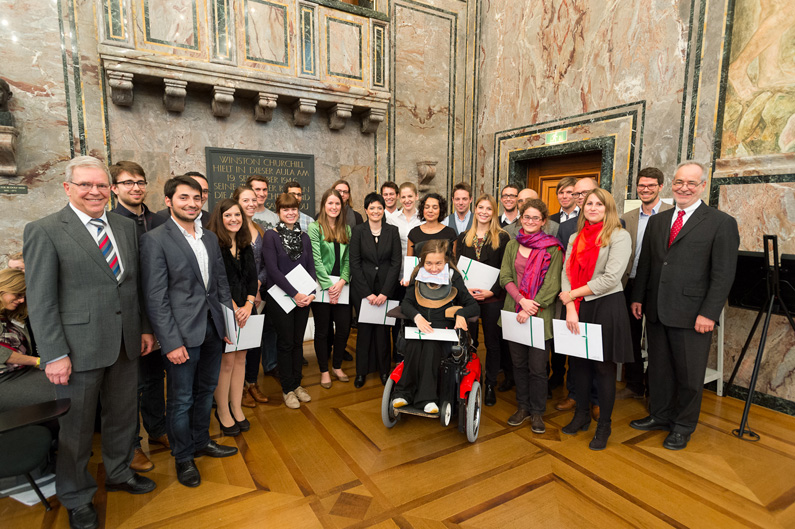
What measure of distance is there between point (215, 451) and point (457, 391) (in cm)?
151

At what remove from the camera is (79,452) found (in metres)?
1.98

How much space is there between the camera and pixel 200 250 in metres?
2.25

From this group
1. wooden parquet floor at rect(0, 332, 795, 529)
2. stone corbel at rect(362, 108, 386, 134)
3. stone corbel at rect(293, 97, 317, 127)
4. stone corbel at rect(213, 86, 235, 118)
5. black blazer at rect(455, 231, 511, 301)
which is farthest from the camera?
stone corbel at rect(362, 108, 386, 134)

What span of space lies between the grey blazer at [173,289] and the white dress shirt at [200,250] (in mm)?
19

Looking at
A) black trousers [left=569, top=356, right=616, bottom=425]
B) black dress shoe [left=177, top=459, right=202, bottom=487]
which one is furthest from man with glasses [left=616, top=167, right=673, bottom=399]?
black dress shoe [left=177, top=459, right=202, bottom=487]

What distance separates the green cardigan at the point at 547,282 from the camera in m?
2.77

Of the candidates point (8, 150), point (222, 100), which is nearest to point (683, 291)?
point (222, 100)

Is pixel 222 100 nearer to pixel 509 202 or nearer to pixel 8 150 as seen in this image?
pixel 8 150

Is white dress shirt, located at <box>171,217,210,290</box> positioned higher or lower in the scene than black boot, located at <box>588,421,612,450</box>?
higher

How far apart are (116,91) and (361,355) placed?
141 inches

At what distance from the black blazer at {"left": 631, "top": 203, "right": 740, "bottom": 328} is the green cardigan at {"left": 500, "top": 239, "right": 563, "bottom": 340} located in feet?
2.00

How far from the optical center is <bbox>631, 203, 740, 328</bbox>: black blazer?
8.22ft

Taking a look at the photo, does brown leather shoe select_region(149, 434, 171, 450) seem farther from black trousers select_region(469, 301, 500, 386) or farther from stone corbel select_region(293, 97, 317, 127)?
stone corbel select_region(293, 97, 317, 127)

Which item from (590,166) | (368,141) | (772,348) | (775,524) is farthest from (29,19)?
(772,348)
